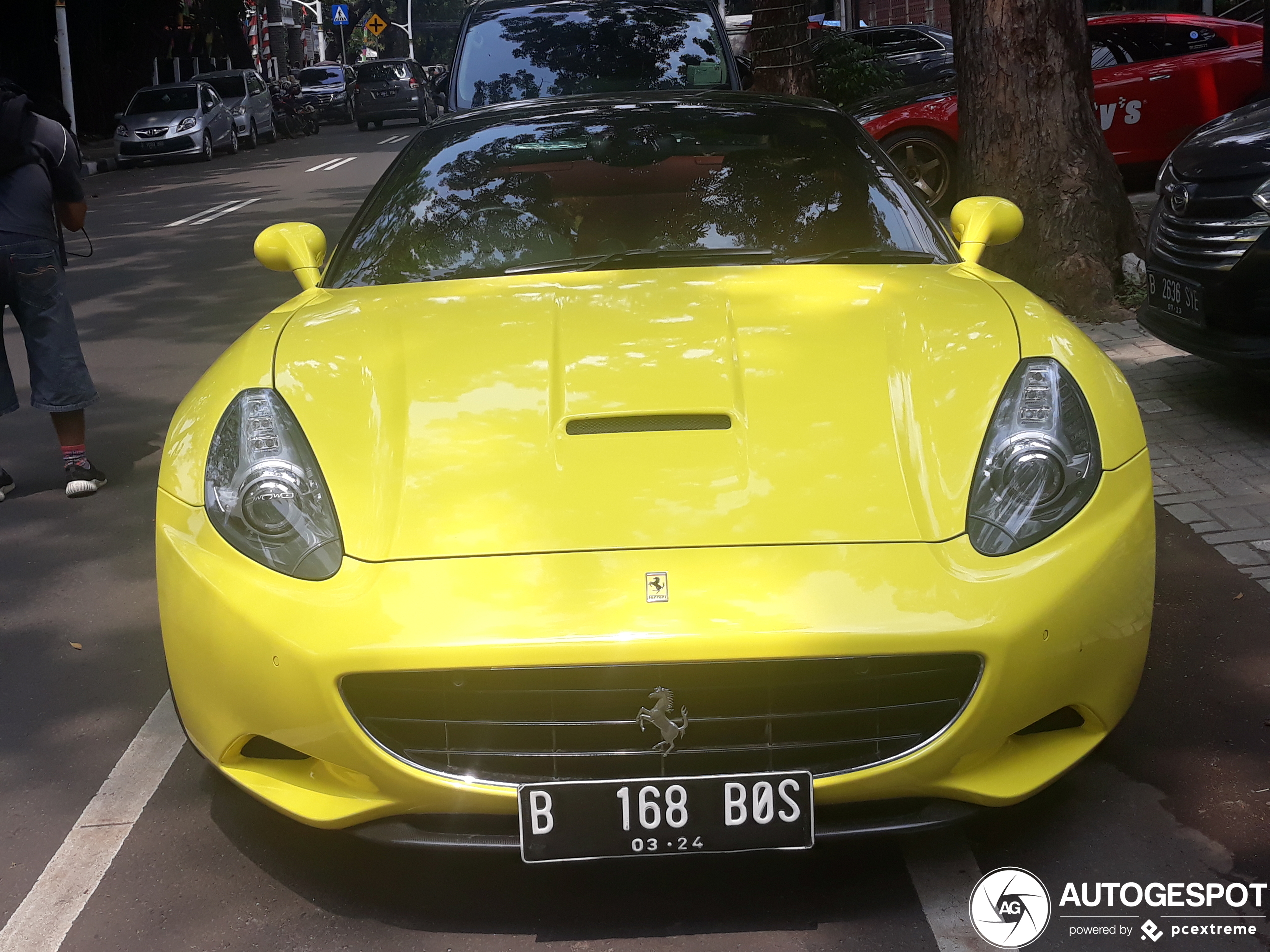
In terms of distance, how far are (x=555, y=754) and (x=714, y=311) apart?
1.14 m

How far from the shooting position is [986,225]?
367cm

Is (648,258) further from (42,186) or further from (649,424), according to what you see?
(42,186)

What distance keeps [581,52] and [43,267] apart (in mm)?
3273

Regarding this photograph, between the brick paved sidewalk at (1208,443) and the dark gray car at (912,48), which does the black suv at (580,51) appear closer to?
the brick paved sidewalk at (1208,443)

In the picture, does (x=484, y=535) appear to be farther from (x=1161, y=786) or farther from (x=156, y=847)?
(x=1161, y=786)

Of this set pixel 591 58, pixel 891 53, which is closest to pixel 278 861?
pixel 591 58

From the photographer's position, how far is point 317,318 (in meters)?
3.22

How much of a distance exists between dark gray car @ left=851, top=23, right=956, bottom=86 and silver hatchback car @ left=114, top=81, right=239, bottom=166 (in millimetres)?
14524

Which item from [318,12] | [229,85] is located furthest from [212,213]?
[318,12]

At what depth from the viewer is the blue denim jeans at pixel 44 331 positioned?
17.6ft

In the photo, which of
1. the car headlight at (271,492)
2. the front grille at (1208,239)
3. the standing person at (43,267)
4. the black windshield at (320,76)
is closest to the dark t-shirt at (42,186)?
the standing person at (43,267)

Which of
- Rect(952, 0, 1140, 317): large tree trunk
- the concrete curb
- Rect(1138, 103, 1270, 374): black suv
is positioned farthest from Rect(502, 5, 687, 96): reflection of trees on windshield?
the concrete curb

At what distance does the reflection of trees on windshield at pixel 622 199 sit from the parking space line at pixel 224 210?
39.9 feet

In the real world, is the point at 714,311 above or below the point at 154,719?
above
